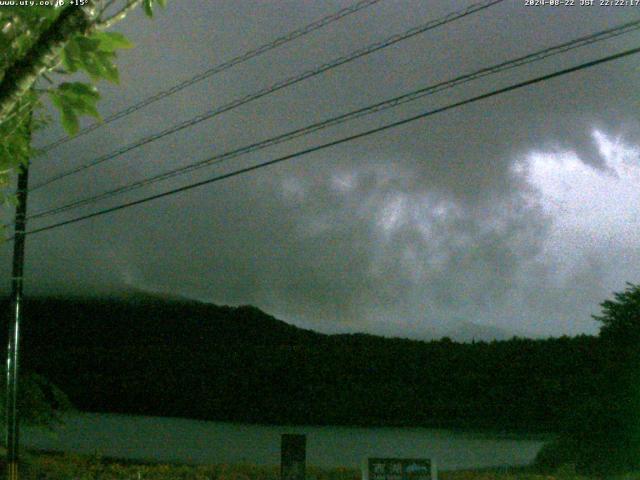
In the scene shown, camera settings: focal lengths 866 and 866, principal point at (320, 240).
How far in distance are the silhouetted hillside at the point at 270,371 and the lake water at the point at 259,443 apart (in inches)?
49.7

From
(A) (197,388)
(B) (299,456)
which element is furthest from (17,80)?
(A) (197,388)

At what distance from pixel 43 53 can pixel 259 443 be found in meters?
32.4

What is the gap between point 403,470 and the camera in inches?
436

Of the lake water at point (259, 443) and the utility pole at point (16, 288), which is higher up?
the utility pole at point (16, 288)

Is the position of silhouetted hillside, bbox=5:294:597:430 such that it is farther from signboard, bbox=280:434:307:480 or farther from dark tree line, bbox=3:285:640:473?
signboard, bbox=280:434:307:480

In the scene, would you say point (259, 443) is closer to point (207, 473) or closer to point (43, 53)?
point (207, 473)

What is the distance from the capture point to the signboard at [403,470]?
1106 centimetres

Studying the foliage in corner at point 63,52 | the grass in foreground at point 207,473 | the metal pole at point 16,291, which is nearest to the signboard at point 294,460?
the grass in foreground at point 207,473

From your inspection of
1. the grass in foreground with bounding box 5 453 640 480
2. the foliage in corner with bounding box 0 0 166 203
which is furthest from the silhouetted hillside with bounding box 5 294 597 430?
the foliage in corner with bounding box 0 0 166 203

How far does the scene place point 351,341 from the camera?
4325 cm

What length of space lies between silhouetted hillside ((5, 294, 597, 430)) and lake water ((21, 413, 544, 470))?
4.14ft

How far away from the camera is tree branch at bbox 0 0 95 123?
11.9ft

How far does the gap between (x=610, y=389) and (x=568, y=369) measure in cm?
355

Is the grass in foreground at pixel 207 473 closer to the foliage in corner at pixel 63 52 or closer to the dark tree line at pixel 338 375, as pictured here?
the dark tree line at pixel 338 375
